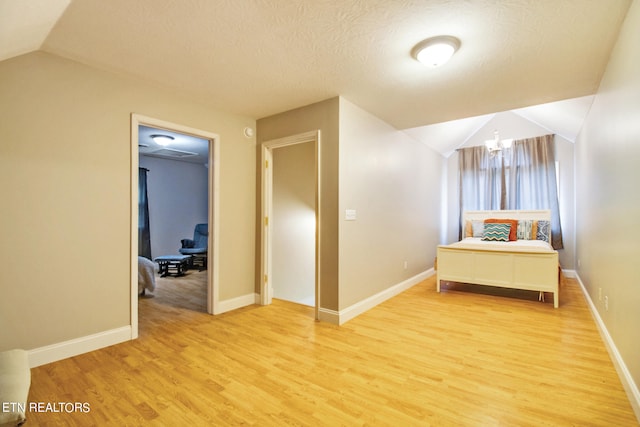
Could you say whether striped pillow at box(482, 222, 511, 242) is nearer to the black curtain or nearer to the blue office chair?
the blue office chair

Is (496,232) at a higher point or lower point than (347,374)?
higher

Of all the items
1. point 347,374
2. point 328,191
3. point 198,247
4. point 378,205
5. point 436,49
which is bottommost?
point 347,374

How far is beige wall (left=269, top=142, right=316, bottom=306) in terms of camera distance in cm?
462

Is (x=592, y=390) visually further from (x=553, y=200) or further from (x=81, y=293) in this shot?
(x=553, y=200)

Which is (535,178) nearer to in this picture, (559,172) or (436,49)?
(559,172)

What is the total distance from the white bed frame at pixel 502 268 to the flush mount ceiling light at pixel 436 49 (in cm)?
297

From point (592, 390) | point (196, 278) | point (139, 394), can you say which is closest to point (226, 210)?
point (139, 394)

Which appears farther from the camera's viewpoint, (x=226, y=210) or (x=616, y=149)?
(x=226, y=210)

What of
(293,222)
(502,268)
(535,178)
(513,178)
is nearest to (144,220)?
(293,222)

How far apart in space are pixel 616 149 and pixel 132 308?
418 cm

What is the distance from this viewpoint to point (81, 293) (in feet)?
7.98

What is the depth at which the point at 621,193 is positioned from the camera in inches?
80.6

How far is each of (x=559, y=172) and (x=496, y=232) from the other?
5.80ft

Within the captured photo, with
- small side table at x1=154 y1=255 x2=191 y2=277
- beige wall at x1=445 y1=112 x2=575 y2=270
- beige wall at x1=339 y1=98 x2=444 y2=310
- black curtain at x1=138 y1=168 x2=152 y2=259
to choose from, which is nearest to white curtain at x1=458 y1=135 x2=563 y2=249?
beige wall at x1=445 y1=112 x2=575 y2=270
